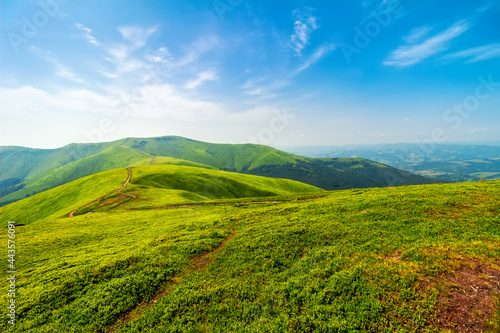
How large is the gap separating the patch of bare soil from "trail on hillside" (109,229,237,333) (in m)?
15.8

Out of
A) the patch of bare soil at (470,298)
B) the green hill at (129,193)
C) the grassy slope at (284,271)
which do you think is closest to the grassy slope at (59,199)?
the green hill at (129,193)

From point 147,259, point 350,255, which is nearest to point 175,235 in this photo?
point 147,259

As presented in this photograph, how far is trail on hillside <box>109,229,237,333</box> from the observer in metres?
12.0

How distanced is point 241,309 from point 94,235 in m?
28.8

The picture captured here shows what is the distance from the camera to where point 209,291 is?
521 inches

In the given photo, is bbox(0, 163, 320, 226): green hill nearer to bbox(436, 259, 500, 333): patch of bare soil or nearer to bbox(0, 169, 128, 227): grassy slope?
bbox(0, 169, 128, 227): grassy slope

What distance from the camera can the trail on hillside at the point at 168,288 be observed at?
12008mm

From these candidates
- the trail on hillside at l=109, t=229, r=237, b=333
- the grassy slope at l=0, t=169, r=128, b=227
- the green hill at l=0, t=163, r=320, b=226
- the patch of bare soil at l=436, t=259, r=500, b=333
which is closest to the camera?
the patch of bare soil at l=436, t=259, r=500, b=333

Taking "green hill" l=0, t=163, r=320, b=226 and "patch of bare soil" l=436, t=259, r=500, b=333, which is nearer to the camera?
"patch of bare soil" l=436, t=259, r=500, b=333

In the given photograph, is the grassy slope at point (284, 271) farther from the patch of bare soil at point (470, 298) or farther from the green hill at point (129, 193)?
the green hill at point (129, 193)

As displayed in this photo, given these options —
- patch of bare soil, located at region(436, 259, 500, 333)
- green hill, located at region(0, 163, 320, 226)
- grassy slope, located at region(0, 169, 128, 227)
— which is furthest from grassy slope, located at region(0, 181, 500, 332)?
grassy slope, located at region(0, 169, 128, 227)

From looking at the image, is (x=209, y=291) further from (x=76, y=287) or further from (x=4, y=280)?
(x=4, y=280)

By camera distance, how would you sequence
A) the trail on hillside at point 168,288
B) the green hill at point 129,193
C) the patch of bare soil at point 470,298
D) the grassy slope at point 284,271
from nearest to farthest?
the patch of bare soil at point 470,298
the grassy slope at point 284,271
the trail on hillside at point 168,288
the green hill at point 129,193

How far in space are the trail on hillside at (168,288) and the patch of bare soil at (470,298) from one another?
52.0 ft
